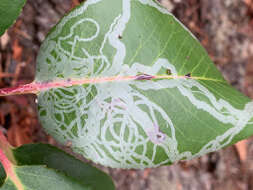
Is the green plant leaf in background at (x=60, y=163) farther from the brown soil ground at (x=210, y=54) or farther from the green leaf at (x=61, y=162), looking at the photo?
the brown soil ground at (x=210, y=54)

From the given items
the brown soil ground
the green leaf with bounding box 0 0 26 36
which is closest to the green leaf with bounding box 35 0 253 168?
the green leaf with bounding box 0 0 26 36

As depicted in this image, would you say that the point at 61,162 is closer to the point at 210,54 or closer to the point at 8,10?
the point at 8,10

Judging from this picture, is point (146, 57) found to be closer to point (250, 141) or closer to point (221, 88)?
point (221, 88)

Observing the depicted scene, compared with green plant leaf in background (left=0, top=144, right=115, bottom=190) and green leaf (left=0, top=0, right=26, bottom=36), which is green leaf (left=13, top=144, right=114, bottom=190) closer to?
green plant leaf in background (left=0, top=144, right=115, bottom=190)

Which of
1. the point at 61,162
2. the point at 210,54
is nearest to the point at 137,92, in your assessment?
the point at 61,162

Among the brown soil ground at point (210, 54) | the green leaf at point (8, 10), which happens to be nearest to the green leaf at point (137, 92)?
the green leaf at point (8, 10)
